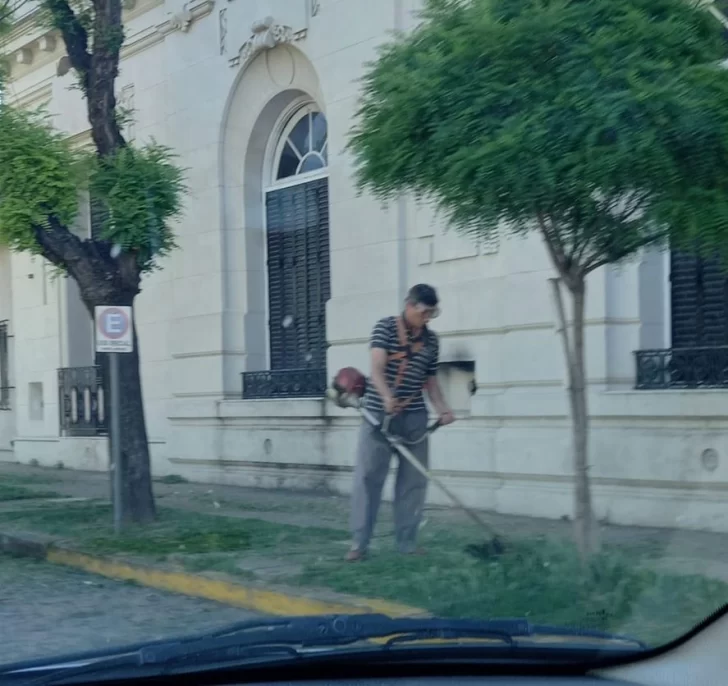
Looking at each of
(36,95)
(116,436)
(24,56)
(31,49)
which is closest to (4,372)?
(36,95)

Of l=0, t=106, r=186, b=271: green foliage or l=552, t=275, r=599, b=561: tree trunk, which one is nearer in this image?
l=552, t=275, r=599, b=561: tree trunk

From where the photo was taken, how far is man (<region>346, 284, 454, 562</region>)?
803 cm

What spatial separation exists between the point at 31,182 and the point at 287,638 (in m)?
8.02

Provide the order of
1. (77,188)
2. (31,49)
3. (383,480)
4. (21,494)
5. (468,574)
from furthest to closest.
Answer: (31,49), (21,494), (77,188), (383,480), (468,574)

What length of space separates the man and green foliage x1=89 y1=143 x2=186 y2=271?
3.20 m

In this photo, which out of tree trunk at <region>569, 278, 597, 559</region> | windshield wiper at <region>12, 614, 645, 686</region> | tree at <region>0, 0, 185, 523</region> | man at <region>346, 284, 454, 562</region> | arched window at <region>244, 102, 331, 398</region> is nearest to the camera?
windshield wiper at <region>12, 614, 645, 686</region>

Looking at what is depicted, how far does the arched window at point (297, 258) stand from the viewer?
1423 cm

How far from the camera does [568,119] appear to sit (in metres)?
6.01

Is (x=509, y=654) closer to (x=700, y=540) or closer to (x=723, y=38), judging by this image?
(x=723, y=38)

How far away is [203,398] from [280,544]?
6.07 meters

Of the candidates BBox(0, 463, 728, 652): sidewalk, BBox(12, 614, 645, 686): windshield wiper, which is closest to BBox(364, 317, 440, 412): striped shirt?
BBox(0, 463, 728, 652): sidewalk

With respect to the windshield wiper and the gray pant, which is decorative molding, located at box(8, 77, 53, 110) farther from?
the windshield wiper

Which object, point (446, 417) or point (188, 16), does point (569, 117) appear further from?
point (188, 16)

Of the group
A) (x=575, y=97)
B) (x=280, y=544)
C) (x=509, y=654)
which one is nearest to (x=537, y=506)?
(x=280, y=544)
